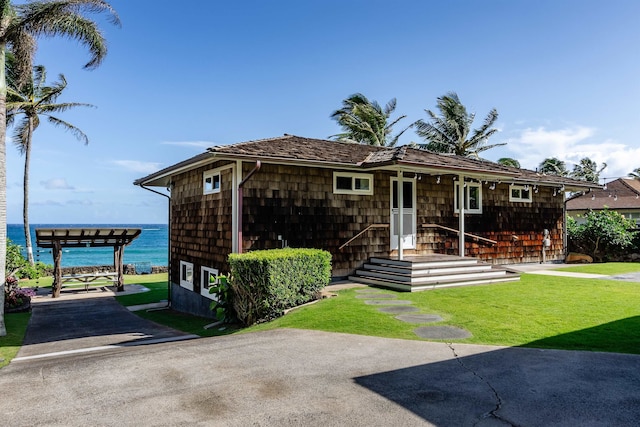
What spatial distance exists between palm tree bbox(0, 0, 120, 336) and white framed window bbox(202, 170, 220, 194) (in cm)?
475

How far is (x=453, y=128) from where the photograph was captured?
113 ft

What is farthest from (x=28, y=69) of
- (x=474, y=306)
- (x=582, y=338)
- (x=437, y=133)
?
(x=437, y=133)

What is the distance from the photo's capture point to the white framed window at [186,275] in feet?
46.0

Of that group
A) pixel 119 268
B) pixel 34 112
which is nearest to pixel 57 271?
pixel 119 268

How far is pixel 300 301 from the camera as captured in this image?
9094 mm

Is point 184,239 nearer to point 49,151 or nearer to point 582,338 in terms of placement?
point 582,338

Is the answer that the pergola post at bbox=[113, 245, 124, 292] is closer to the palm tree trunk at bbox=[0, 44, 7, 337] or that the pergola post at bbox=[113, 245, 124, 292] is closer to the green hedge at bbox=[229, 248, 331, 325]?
the palm tree trunk at bbox=[0, 44, 7, 337]

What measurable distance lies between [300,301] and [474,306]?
376 centimetres

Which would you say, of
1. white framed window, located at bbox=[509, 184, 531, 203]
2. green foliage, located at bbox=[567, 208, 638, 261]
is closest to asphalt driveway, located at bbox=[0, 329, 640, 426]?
white framed window, located at bbox=[509, 184, 531, 203]

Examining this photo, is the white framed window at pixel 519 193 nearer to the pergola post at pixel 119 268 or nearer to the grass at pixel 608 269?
the grass at pixel 608 269

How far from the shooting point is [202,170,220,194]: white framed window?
39.1ft

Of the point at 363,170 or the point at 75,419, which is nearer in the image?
the point at 75,419

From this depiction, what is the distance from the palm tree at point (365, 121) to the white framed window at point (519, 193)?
57.3ft

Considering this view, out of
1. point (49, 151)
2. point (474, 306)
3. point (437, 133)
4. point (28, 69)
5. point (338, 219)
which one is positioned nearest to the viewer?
point (474, 306)
